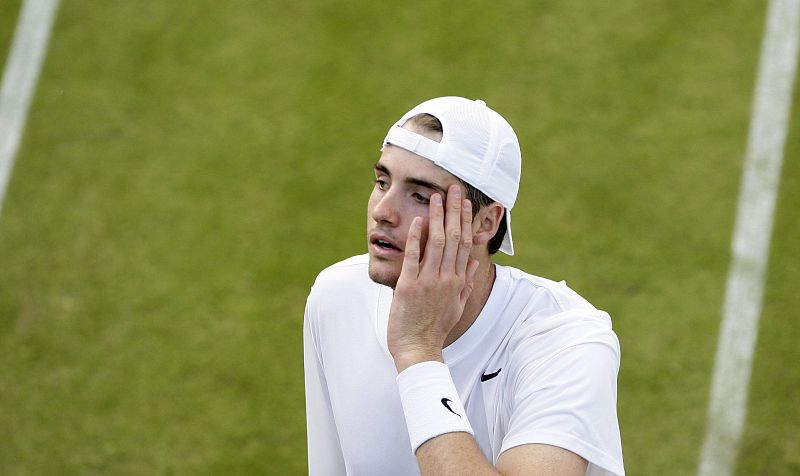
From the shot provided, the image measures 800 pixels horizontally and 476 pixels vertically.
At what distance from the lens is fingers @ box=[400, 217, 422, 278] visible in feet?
9.95

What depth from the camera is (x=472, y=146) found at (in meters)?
3.20

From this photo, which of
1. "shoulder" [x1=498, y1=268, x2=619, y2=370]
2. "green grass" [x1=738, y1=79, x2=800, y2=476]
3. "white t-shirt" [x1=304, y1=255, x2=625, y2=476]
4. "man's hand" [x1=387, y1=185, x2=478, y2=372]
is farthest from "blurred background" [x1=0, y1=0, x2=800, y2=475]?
"man's hand" [x1=387, y1=185, x2=478, y2=372]

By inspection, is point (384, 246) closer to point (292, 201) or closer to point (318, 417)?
point (318, 417)

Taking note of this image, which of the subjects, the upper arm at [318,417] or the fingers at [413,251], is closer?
the fingers at [413,251]

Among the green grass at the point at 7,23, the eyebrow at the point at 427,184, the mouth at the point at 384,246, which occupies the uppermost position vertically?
the green grass at the point at 7,23

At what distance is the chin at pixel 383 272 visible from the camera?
10.3 feet

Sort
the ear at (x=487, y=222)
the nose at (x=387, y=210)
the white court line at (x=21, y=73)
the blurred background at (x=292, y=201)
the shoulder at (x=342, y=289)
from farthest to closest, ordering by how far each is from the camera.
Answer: the white court line at (x=21, y=73), the blurred background at (x=292, y=201), the shoulder at (x=342, y=289), the ear at (x=487, y=222), the nose at (x=387, y=210)

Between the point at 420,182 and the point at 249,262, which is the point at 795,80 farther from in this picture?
the point at 420,182

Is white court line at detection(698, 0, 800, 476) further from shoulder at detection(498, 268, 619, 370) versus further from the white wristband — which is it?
the white wristband

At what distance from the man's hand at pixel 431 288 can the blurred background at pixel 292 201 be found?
2955 millimetres

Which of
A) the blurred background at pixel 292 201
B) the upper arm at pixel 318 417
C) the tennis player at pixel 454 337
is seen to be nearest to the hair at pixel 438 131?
the tennis player at pixel 454 337

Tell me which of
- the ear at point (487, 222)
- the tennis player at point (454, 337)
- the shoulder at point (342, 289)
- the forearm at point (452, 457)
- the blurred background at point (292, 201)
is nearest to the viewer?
the forearm at point (452, 457)

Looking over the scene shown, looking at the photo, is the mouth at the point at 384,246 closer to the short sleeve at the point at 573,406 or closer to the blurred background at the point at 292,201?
the short sleeve at the point at 573,406

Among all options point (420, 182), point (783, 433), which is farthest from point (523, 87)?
point (420, 182)
